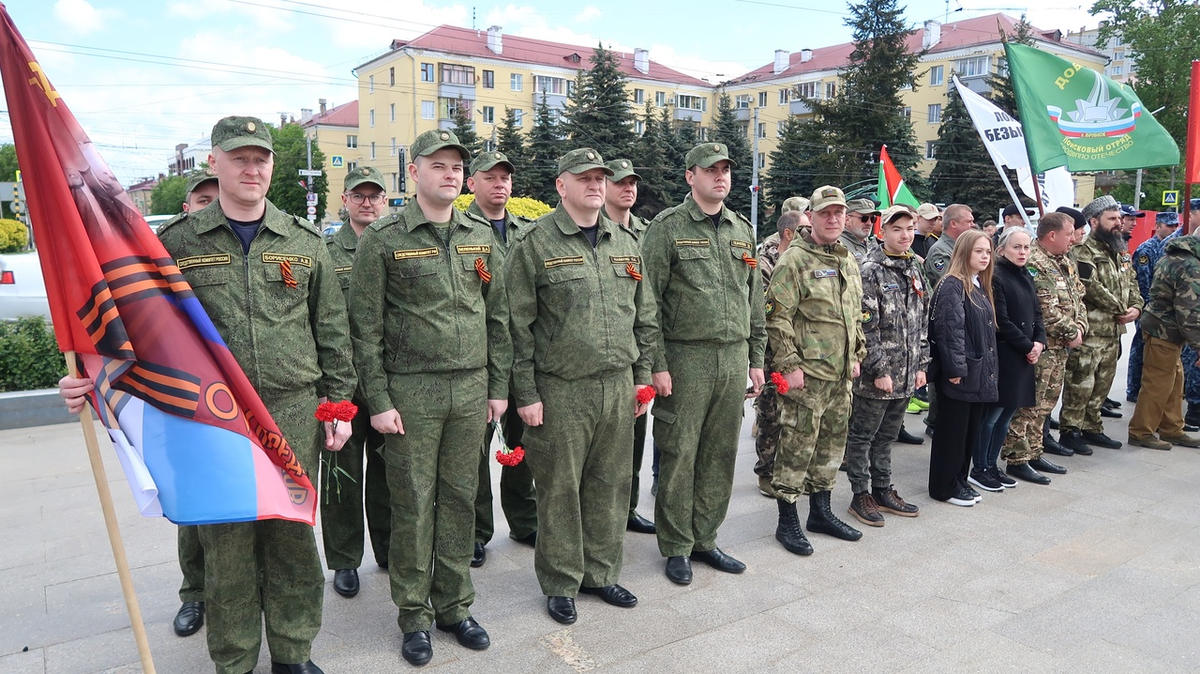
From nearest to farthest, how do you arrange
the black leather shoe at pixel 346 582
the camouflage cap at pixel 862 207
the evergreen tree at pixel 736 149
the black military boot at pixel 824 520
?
the black leather shoe at pixel 346 582
the black military boot at pixel 824 520
the camouflage cap at pixel 862 207
the evergreen tree at pixel 736 149

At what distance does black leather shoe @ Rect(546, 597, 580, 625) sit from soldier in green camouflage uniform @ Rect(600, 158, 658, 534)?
2.27 ft

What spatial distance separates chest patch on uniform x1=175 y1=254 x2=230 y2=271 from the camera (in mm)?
3086

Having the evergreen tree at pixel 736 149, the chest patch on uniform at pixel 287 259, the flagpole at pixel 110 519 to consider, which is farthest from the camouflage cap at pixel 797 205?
the evergreen tree at pixel 736 149

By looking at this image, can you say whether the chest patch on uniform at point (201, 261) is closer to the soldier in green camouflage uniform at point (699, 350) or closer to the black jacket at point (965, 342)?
the soldier in green camouflage uniform at point (699, 350)

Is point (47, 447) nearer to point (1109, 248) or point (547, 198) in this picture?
point (1109, 248)

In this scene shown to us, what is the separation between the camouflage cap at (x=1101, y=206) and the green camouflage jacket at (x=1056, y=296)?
107 centimetres

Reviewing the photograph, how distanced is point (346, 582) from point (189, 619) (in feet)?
2.45

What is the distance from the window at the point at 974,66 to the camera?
5169 cm

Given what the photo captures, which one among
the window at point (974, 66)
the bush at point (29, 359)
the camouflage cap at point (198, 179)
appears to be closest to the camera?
the camouflage cap at point (198, 179)

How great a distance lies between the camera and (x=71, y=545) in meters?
4.86

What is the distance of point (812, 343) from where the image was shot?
492 cm

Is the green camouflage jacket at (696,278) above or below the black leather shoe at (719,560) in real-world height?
above

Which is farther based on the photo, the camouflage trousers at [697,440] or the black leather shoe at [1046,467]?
the black leather shoe at [1046,467]

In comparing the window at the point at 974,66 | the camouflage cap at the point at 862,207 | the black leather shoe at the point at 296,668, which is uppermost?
the window at the point at 974,66
